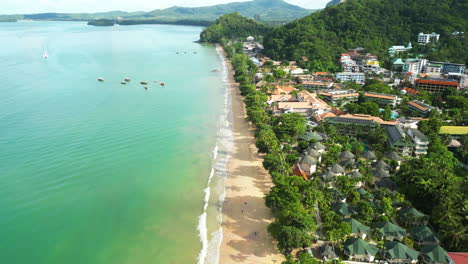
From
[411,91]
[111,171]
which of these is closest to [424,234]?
[111,171]

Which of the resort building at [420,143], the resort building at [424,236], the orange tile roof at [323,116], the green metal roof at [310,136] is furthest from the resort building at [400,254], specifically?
the orange tile roof at [323,116]

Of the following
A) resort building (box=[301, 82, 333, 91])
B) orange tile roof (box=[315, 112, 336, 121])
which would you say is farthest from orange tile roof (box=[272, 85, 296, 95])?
orange tile roof (box=[315, 112, 336, 121])

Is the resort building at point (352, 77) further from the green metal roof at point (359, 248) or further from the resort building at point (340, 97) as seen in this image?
the green metal roof at point (359, 248)

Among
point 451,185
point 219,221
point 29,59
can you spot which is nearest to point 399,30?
point 451,185

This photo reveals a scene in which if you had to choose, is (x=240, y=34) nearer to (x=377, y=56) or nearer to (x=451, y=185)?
(x=377, y=56)

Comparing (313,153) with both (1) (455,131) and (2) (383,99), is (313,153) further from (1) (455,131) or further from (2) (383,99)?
(2) (383,99)

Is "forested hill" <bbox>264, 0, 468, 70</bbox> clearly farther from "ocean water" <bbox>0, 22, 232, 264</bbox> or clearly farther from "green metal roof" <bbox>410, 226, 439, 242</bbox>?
"green metal roof" <bbox>410, 226, 439, 242</bbox>
